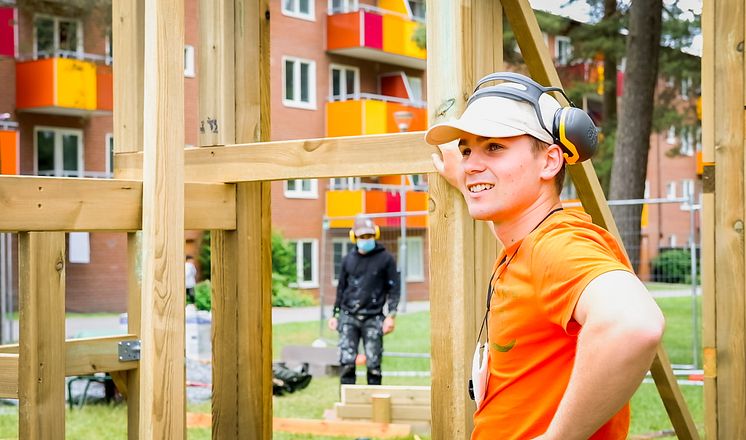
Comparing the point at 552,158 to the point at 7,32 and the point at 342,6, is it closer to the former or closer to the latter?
the point at 7,32

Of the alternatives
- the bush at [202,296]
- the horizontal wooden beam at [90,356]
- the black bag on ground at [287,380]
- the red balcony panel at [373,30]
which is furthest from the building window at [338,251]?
the horizontal wooden beam at [90,356]

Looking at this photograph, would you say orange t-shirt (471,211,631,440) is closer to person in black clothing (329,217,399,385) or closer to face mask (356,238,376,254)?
person in black clothing (329,217,399,385)

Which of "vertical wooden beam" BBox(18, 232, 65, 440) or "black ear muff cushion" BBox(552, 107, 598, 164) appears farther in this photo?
"vertical wooden beam" BBox(18, 232, 65, 440)

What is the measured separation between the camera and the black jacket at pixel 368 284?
11.5 m

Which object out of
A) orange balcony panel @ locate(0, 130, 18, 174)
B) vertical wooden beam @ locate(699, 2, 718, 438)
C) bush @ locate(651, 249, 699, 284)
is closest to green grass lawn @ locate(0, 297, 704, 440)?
bush @ locate(651, 249, 699, 284)

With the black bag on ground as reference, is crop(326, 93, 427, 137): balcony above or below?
above

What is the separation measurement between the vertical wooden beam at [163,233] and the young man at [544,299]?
1156 mm

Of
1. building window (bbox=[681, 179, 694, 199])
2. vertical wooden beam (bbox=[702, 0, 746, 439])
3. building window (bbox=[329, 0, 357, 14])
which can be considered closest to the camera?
vertical wooden beam (bbox=[702, 0, 746, 439])

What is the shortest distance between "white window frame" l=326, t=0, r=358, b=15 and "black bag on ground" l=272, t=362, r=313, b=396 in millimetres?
22383

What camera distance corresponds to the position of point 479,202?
269cm

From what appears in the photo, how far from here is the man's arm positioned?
2.19 m

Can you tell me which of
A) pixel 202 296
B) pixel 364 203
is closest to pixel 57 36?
pixel 202 296

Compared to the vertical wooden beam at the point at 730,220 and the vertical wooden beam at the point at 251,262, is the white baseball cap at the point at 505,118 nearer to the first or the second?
the vertical wooden beam at the point at 251,262

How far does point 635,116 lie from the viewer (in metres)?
16.7
